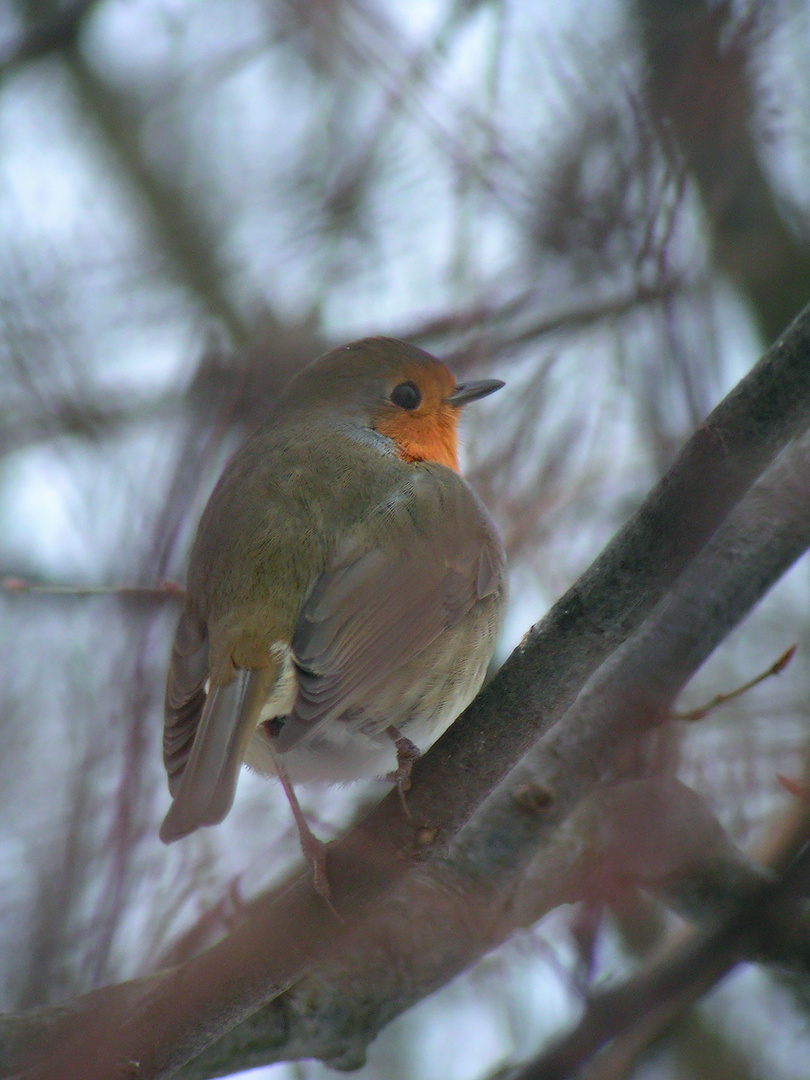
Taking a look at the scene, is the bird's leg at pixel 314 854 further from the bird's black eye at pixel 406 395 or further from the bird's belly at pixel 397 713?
the bird's black eye at pixel 406 395

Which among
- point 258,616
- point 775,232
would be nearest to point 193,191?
point 775,232

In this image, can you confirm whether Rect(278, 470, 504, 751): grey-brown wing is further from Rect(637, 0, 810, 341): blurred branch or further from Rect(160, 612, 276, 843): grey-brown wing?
Rect(637, 0, 810, 341): blurred branch

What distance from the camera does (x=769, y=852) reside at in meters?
2.63

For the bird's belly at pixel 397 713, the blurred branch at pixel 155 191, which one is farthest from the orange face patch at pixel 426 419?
the blurred branch at pixel 155 191

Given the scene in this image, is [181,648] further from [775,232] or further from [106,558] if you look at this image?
[775,232]

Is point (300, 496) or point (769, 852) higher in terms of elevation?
point (300, 496)

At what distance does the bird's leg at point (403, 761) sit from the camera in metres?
2.18

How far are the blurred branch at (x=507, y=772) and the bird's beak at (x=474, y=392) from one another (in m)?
1.17

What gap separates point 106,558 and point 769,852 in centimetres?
174

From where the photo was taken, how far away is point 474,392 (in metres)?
3.60

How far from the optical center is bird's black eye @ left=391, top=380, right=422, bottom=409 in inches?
140

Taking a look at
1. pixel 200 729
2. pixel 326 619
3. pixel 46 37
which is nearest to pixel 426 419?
pixel 326 619

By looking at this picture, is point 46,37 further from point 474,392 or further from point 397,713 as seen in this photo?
point 397,713

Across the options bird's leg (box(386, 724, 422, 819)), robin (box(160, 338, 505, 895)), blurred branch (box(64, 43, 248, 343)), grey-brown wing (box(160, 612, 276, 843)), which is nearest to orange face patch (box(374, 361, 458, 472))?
robin (box(160, 338, 505, 895))
